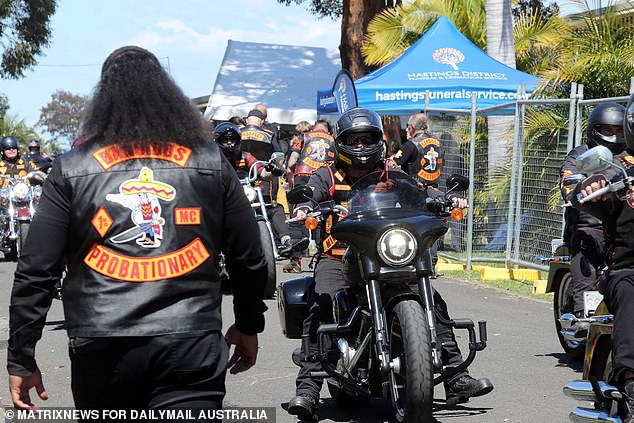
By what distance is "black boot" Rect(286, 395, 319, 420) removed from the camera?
233 inches

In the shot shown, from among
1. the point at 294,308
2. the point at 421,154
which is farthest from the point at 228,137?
the point at 294,308

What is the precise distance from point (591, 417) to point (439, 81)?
1245 centimetres

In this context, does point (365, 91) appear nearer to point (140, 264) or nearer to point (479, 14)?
point (479, 14)

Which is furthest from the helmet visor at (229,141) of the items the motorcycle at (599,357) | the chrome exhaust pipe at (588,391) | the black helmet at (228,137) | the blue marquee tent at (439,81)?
the chrome exhaust pipe at (588,391)

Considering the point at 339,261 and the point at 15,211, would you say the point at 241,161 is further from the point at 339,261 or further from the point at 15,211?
the point at 15,211

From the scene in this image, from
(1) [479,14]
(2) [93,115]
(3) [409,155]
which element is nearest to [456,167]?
(3) [409,155]

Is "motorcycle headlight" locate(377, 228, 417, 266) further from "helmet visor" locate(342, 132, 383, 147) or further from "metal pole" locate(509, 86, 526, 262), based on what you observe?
"metal pole" locate(509, 86, 526, 262)

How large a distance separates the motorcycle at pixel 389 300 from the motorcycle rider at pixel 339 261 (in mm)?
125

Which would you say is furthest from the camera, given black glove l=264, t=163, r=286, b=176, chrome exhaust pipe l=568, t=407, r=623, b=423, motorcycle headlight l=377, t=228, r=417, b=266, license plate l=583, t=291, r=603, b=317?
black glove l=264, t=163, r=286, b=176

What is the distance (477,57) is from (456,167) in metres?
2.66

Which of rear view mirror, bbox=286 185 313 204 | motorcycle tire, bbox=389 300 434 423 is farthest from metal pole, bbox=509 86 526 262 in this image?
motorcycle tire, bbox=389 300 434 423

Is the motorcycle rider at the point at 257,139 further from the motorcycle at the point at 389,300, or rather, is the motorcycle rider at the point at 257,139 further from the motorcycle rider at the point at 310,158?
the motorcycle at the point at 389,300

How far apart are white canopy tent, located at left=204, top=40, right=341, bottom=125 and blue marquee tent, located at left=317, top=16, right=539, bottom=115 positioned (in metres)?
9.37

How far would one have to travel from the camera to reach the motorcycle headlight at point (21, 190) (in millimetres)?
14781
